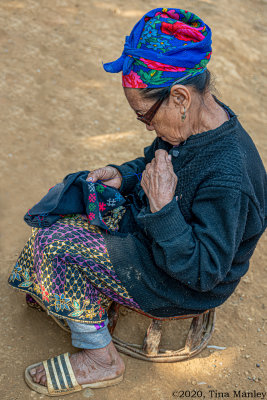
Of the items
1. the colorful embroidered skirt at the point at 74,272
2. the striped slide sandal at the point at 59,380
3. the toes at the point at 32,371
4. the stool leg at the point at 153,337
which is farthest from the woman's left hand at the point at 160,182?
the toes at the point at 32,371

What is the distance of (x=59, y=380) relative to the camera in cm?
210

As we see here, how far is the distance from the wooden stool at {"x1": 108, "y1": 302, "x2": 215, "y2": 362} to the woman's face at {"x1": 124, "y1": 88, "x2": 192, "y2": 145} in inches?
37.7

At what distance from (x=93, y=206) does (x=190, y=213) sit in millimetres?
488

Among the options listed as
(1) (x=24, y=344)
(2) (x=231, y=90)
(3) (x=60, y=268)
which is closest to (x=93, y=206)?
(3) (x=60, y=268)

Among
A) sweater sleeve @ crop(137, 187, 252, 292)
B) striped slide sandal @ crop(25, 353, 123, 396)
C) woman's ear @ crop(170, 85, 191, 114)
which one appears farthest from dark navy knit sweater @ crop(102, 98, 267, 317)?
striped slide sandal @ crop(25, 353, 123, 396)

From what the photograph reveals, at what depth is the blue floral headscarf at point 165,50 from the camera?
176 cm

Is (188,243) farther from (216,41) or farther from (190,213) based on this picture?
(216,41)

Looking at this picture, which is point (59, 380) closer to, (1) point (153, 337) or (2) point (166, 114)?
(1) point (153, 337)

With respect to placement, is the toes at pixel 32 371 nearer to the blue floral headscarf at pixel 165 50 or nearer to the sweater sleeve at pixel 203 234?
the sweater sleeve at pixel 203 234

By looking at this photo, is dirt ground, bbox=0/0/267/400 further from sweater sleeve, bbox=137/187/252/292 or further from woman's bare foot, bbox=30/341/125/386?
sweater sleeve, bbox=137/187/252/292

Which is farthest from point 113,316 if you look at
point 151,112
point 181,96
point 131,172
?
point 181,96

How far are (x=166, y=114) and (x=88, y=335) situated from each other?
3.59ft

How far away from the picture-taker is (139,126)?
14.0ft

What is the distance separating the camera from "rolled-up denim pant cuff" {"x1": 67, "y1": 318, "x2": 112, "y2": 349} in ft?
6.68
